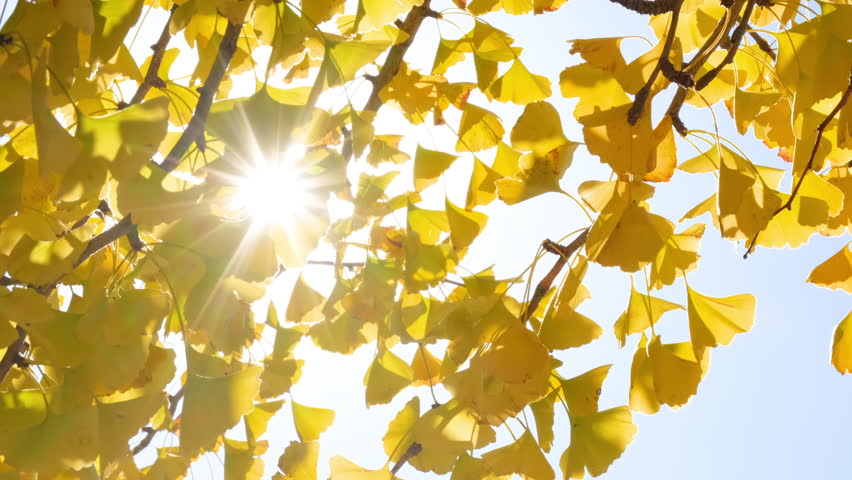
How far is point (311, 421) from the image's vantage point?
800mm

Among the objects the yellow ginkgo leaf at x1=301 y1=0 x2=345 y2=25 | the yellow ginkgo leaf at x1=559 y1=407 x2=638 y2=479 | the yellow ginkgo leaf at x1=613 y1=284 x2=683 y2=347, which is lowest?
the yellow ginkgo leaf at x1=559 y1=407 x2=638 y2=479

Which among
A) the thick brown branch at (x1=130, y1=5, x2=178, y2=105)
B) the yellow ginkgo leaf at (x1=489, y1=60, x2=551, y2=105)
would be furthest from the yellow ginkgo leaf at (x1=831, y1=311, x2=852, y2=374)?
the thick brown branch at (x1=130, y1=5, x2=178, y2=105)

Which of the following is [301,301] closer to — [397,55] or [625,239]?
[397,55]

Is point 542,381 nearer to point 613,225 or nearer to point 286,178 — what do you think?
point 613,225

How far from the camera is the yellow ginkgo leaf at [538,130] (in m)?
0.57

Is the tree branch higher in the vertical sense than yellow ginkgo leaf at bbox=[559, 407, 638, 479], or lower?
higher

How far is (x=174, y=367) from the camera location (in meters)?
0.60

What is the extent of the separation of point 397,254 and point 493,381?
27 cm

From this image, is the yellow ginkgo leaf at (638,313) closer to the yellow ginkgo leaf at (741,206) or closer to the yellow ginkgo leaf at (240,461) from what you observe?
the yellow ginkgo leaf at (741,206)

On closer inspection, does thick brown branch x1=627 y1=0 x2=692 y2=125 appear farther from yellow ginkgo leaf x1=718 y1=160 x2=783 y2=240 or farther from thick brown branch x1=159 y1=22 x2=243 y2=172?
thick brown branch x1=159 y1=22 x2=243 y2=172

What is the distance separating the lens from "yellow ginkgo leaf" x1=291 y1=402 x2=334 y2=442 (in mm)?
799

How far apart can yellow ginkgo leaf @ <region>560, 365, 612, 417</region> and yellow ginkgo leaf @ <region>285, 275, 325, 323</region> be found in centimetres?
30

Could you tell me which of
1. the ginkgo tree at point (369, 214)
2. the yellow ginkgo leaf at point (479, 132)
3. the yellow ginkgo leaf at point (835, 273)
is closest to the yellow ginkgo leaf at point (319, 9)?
the ginkgo tree at point (369, 214)

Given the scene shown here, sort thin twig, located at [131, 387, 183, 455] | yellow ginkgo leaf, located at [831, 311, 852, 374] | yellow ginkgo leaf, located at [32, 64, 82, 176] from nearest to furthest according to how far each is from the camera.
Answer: yellow ginkgo leaf, located at [32, 64, 82, 176] < yellow ginkgo leaf, located at [831, 311, 852, 374] < thin twig, located at [131, 387, 183, 455]
